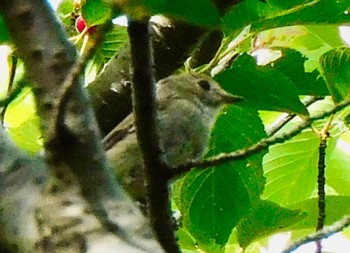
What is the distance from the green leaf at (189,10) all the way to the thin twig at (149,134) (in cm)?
5

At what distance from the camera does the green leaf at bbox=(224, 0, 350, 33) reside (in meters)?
0.77

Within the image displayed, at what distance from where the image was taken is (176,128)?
2.17 metres

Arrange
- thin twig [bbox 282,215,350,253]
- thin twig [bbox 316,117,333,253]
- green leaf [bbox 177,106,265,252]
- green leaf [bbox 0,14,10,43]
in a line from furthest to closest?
green leaf [bbox 177,106,265,252], thin twig [bbox 316,117,333,253], thin twig [bbox 282,215,350,253], green leaf [bbox 0,14,10,43]

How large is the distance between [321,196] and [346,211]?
24 cm

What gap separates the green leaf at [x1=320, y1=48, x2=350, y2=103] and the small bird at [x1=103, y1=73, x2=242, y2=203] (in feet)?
2.58

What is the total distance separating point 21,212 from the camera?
721 millimetres

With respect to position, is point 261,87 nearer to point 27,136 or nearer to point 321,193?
point 321,193

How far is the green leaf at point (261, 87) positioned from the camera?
885 millimetres

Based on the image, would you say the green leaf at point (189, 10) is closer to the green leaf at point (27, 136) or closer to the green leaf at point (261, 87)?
the green leaf at point (261, 87)

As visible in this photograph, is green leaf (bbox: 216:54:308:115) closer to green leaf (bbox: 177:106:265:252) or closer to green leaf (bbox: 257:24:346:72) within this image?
green leaf (bbox: 177:106:265:252)

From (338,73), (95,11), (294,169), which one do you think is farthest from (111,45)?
(95,11)

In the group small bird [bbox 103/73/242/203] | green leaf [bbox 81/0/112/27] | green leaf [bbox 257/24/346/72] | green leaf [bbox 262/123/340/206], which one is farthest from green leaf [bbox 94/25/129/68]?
green leaf [bbox 81/0/112/27]

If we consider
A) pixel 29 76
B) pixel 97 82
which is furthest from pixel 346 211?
pixel 29 76

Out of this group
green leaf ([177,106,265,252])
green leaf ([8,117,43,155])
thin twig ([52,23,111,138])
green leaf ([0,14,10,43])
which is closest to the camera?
thin twig ([52,23,111,138])
